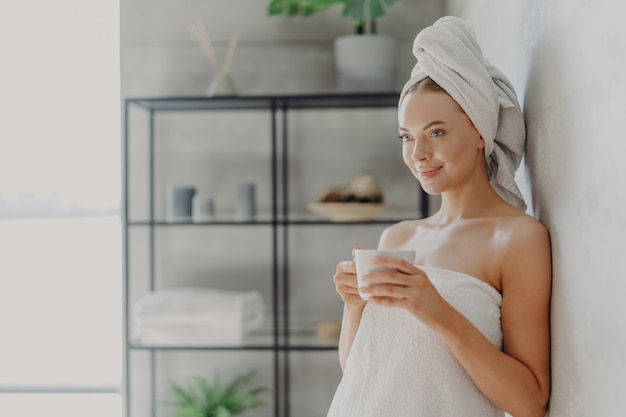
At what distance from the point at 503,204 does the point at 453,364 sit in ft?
0.89

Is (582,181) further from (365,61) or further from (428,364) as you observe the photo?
(365,61)

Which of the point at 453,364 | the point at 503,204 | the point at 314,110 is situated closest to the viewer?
the point at 453,364

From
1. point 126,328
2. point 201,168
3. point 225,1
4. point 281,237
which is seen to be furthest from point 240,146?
point 126,328

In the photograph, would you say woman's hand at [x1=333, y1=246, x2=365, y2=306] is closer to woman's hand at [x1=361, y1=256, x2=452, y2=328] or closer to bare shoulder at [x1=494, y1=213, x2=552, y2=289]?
woman's hand at [x1=361, y1=256, x2=452, y2=328]

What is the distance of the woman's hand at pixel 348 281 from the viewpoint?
43.5 inches

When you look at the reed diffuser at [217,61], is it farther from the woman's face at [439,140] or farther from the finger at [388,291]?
the finger at [388,291]

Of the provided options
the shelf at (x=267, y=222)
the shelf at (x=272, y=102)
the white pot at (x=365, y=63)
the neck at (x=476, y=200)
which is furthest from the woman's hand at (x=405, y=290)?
the white pot at (x=365, y=63)

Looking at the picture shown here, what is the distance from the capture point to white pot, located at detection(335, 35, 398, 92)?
2594mm

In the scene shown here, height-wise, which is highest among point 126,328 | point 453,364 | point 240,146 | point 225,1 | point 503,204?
point 225,1

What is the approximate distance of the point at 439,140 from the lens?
1.16 metres

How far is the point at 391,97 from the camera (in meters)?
2.52

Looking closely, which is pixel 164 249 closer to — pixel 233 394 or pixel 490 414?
pixel 233 394

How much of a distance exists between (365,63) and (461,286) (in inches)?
Result: 63.1

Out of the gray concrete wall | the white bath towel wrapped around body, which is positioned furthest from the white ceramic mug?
the gray concrete wall
